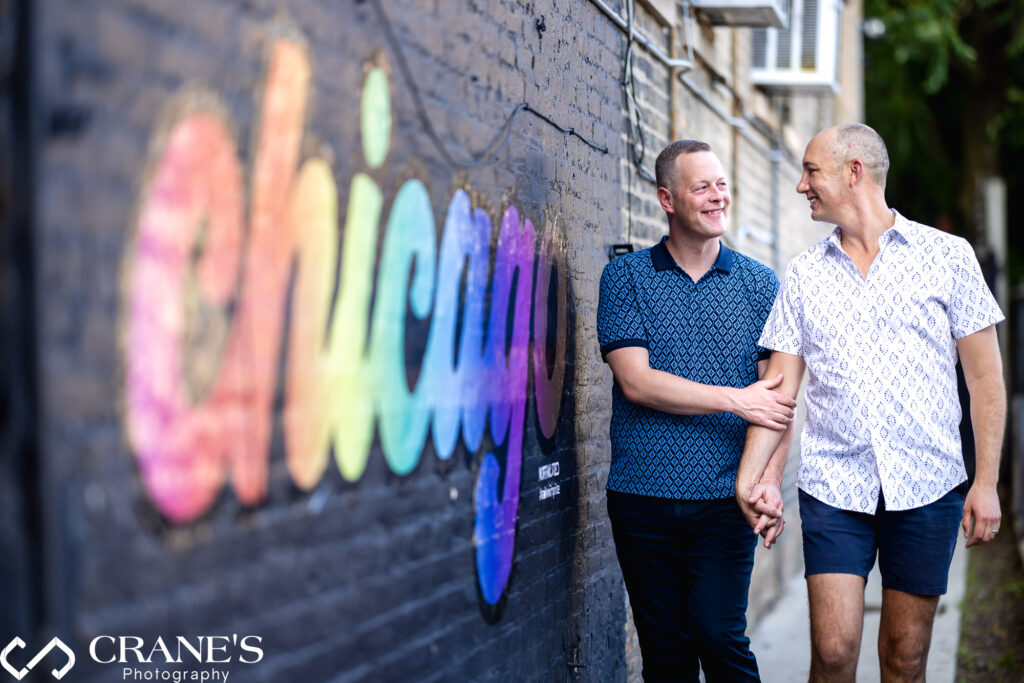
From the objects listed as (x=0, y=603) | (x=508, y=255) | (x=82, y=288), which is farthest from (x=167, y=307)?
(x=508, y=255)

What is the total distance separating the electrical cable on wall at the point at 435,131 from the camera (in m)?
2.82

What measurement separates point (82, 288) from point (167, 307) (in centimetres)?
20

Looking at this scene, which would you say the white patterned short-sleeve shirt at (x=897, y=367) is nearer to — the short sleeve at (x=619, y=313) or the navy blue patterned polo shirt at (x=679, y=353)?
the navy blue patterned polo shirt at (x=679, y=353)

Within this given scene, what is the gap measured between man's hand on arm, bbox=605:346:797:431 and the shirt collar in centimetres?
38

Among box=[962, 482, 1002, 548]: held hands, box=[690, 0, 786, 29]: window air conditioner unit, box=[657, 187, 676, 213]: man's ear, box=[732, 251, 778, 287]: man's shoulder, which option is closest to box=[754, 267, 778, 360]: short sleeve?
box=[732, 251, 778, 287]: man's shoulder

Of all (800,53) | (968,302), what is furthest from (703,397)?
(800,53)

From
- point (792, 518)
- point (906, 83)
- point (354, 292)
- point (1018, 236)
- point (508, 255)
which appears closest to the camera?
point (354, 292)

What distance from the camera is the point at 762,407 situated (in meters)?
3.79

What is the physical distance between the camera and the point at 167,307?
199 centimetres

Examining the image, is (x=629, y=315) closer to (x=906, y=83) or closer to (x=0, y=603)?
(x=0, y=603)

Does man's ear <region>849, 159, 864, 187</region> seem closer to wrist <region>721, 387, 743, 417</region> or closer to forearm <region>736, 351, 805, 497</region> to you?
forearm <region>736, 351, 805, 497</region>

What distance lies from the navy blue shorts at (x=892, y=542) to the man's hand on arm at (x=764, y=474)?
13cm

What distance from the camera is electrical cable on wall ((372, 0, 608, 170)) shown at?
2816mm

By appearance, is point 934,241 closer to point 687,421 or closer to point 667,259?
point 667,259
